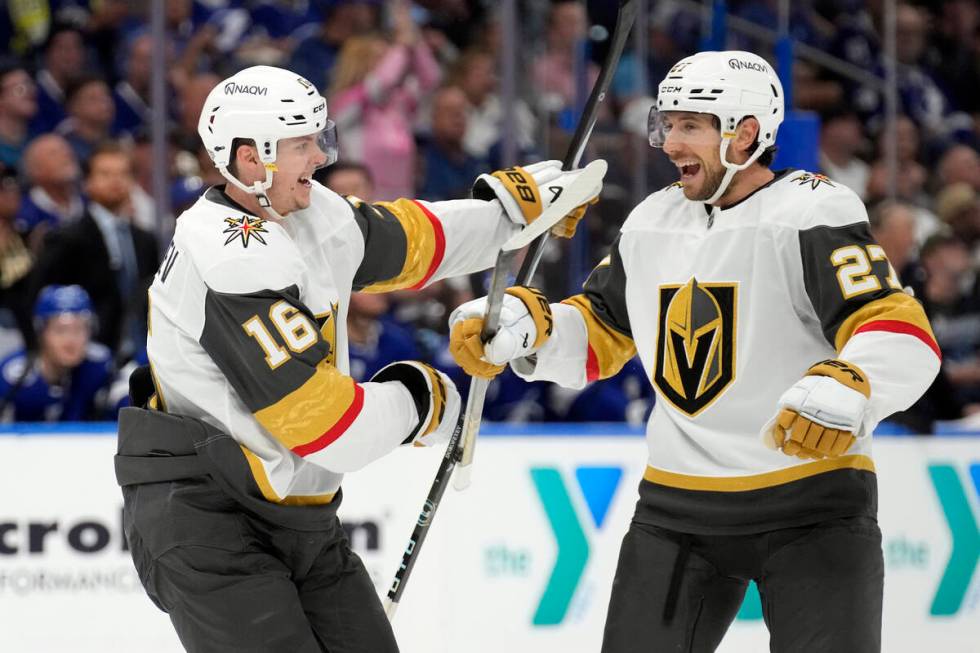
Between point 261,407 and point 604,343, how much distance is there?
2.62 ft

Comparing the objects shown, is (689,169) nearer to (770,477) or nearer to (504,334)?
(504,334)

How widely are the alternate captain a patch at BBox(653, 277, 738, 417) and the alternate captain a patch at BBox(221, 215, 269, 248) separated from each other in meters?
0.76

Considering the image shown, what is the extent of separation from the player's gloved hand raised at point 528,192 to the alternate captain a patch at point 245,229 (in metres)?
0.74

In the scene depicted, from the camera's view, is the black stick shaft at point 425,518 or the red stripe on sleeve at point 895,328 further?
the black stick shaft at point 425,518

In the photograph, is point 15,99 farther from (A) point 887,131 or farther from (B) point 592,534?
(A) point 887,131

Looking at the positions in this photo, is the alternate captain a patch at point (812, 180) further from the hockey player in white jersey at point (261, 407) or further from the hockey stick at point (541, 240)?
the hockey player in white jersey at point (261, 407)

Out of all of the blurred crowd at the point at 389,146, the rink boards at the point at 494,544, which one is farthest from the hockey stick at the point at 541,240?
the blurred crowd at the point at 389,146

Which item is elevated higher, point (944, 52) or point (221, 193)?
point (221, 193)

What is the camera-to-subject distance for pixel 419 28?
19.2 ft

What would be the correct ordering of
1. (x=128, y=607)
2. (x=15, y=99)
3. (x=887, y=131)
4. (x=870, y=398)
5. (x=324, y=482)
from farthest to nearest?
1. (x=887, y=131)
2. (x=15, y=99)
3. (x=128, y=607)
4. (x=324, y=482)
5. (x=870, y=398)

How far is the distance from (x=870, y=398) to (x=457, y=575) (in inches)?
72.8

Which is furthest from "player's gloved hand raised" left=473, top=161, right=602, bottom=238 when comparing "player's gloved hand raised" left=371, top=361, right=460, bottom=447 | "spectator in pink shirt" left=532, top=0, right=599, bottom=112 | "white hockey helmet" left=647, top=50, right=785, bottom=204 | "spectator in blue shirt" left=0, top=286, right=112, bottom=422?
"spectator in pink shirt" left=532, top=0, right=599, bottom=112

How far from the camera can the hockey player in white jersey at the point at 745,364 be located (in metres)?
2.52

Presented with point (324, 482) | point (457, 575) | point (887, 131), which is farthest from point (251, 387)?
point (887, 131)
